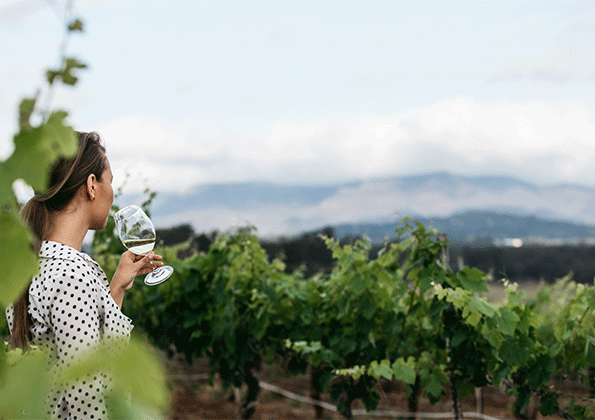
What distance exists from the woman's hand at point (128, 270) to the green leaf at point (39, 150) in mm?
1229

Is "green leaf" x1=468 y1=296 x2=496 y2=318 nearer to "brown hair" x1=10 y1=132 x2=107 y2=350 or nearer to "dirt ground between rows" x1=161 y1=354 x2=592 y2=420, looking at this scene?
"brown hair" x1=10 y1=132 x2=107 y2=350

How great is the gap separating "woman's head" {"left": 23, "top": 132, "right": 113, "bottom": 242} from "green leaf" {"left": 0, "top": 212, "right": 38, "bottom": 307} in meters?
1.03

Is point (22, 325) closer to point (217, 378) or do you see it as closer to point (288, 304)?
point (288, 304)

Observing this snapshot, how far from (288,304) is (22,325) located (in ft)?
9.30

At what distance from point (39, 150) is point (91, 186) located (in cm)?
105

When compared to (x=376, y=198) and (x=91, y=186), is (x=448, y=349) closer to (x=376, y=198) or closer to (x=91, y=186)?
(x=91, y=186)

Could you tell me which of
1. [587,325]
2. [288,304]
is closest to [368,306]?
[288,304]

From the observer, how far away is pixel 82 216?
1.50 meters

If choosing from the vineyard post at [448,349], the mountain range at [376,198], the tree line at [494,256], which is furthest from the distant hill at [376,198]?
the vineyard post at [448,349]

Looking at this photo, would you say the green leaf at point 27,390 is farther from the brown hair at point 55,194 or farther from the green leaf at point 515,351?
the green leaf at point 515,351

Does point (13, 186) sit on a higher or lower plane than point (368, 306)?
higher

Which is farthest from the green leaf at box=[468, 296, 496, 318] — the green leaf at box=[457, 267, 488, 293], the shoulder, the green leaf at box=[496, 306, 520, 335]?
the shoulder

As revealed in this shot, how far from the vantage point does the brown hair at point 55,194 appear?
140cm

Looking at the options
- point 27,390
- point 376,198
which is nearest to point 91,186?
point 27,390
